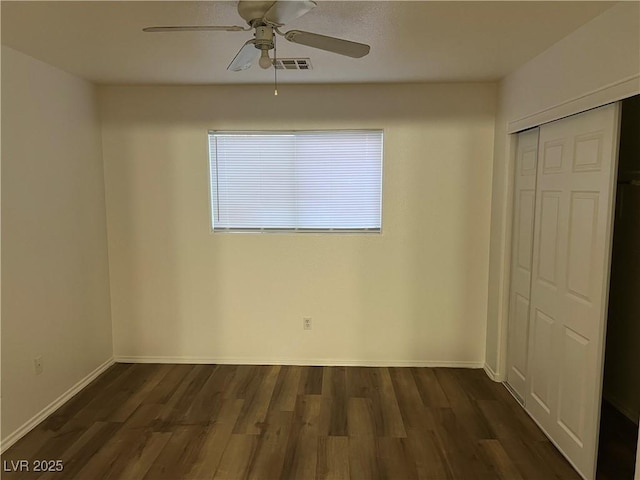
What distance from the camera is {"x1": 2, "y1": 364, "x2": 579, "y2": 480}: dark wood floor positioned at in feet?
7.64

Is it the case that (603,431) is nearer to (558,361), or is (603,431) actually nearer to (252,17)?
(558,361)

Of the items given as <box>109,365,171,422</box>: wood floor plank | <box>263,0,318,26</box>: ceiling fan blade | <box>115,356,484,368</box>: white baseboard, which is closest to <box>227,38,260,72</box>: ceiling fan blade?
<box>263,0,318,26</box>: ceiling fan blade

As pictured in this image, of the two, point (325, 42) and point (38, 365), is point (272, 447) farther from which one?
point (325, 42)

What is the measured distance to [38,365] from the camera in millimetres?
2779

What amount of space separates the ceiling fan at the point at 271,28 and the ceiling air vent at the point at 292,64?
914mm

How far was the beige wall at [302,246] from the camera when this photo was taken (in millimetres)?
3465

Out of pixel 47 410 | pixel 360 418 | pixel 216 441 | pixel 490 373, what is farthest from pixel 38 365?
pixel 490 373

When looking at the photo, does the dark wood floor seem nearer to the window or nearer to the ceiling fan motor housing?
the window

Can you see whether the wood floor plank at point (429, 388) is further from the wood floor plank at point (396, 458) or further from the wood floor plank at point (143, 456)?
the wood floor plank at point (143, 456)

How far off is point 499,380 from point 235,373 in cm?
226

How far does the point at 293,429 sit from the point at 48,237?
2191mm

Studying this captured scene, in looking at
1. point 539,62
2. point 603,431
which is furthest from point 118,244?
point 603,431

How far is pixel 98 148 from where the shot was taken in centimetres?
352

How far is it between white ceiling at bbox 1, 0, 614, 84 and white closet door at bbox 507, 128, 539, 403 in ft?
2.22
